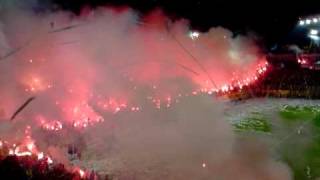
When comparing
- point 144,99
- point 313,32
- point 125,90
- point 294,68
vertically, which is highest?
point 313,32

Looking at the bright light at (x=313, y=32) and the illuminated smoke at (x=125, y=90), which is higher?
the bright light at (x=313, y=32)

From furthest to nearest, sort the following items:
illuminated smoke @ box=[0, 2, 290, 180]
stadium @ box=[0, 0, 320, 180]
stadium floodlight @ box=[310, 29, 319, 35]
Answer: stadium floodlight @ box=[310, 29, 319, 35], illuminated smoke @ box=[0, 2, 290, 180], stadium @ box=[0, 0, 320, 180]

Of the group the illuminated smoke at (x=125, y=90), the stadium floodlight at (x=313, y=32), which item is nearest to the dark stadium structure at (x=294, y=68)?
the stadium floodlight at (x=313, y=32)

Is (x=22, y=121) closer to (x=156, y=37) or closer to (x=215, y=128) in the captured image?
(x=215, y=128)

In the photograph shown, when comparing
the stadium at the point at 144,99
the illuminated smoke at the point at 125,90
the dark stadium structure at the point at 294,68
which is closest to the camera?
the stadium at the point at 144,99

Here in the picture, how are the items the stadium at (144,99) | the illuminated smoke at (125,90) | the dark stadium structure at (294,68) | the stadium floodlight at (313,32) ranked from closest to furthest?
the stadium at (144,99)
the illuminated smoke at (125,90)
the dark stadium structure at (294,68)
the stadium floodlight at (313,32)

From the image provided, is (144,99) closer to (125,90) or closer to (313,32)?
(125,90)

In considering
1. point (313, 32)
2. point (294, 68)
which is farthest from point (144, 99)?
point (313, 32)

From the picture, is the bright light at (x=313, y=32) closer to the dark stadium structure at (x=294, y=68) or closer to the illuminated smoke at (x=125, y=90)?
the dark stadium structure at (x=294, y=68)

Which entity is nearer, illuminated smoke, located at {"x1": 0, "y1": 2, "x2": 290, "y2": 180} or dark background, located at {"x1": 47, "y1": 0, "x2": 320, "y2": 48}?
illuminated smoke, located at {"x1": 0, "y1": 2, "x2": 290, "y2": 180}

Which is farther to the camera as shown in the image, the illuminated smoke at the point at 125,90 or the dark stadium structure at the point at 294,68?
the dark stadium structure at the point at 294,68

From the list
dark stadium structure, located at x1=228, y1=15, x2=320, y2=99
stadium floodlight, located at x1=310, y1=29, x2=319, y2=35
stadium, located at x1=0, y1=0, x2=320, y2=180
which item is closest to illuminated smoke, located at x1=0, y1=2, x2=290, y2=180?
stadium, located at x1=0, y1=0, x2=320, y2=180

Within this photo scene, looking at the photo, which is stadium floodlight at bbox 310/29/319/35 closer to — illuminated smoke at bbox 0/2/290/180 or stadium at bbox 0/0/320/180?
stadium at bbox 0/0/320/180
